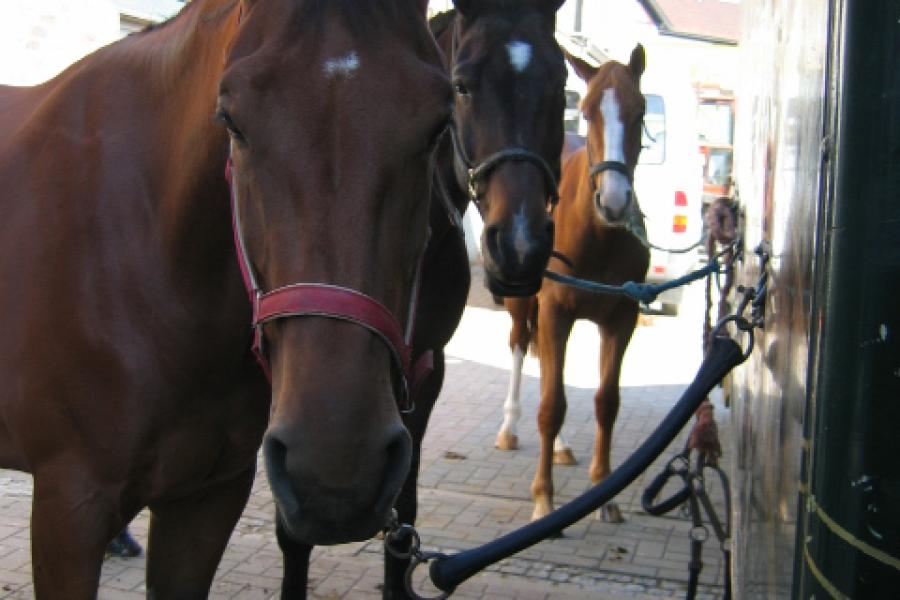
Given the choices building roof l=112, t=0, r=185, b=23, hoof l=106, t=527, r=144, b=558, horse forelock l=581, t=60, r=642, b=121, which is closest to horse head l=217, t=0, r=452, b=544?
hoof l=106, t=527, r=144, b=558

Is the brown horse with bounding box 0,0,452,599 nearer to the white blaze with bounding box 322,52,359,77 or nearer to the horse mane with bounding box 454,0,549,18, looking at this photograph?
the white blaze with bounding box 322,52,359,77

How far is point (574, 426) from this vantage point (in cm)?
688

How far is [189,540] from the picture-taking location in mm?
2357

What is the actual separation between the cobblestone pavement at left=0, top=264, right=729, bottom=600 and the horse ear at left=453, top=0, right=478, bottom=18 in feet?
7.97

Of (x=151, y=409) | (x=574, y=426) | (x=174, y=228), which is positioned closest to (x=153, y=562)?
(x=151, y=409)

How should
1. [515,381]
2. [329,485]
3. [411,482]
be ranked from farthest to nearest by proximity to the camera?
[515,381] → [411,482] → [329,485]

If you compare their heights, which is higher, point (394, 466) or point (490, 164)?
point (490, 164)

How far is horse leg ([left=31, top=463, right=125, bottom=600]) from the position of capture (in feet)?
6.32

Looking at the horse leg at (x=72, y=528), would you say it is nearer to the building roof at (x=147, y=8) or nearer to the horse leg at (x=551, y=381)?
the horse leg at (x=551, y=381)

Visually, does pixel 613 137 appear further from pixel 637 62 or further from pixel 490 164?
pixel 490 164

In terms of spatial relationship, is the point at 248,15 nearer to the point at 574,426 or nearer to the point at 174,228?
the point at 174,228

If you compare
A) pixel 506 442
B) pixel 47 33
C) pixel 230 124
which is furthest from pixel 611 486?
pixel 47 33

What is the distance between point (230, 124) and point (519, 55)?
1.94m

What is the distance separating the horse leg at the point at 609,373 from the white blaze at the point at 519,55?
2.16 meters
